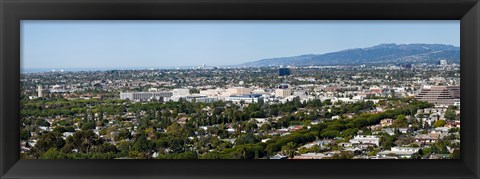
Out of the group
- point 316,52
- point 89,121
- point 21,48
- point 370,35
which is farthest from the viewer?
point 316,52

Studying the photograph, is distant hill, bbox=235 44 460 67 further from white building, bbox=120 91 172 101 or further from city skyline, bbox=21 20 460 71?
white building, bbox=120 91 172 101

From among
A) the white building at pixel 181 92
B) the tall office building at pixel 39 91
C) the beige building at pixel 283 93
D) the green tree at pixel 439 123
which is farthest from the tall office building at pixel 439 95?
the tall office building at pixel 39 91

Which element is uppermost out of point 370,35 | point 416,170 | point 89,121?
point 370,35

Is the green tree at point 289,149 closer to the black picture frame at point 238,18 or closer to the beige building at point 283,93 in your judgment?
the black picture frame at point 238,18

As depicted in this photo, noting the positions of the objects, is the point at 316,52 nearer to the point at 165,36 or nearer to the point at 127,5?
the point at 165,36

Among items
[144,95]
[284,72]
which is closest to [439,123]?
[284,72]
